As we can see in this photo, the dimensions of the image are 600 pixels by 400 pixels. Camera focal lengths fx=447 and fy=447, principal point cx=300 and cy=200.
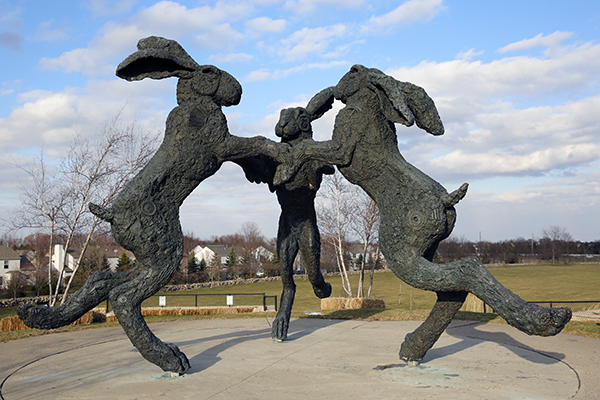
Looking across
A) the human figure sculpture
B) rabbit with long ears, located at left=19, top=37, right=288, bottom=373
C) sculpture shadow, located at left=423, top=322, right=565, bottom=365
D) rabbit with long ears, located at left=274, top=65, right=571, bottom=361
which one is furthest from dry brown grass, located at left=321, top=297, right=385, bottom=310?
rabbit with long ears, located at left=19, top=37, right=288, bottom=373

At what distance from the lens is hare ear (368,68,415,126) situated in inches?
167

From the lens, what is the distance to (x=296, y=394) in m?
4.04

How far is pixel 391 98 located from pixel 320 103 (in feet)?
5.15

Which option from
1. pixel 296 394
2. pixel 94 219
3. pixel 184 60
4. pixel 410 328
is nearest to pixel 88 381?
pixel 296 394

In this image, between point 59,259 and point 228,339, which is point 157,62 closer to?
point 228,339

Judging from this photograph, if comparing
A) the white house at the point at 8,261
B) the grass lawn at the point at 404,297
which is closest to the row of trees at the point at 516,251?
the grass lawn at the point at 404,297

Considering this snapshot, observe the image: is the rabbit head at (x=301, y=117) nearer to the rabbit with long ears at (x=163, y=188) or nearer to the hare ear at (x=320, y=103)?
the hare ear at (x=320, y=103)

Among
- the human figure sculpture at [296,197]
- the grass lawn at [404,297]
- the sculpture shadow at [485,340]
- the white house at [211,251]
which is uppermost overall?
the human figure sculpture at [296,197]

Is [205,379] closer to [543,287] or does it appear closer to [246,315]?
[246,315]

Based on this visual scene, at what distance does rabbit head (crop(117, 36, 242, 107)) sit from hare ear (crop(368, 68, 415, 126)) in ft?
5.03

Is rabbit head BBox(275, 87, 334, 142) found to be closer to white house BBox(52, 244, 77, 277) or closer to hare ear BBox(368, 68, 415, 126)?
A: hare ear BBox(368, 68, 415, 126)

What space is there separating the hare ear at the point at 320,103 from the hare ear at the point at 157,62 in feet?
5.35

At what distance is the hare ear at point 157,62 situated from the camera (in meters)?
4.49

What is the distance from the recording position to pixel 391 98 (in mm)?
4363
